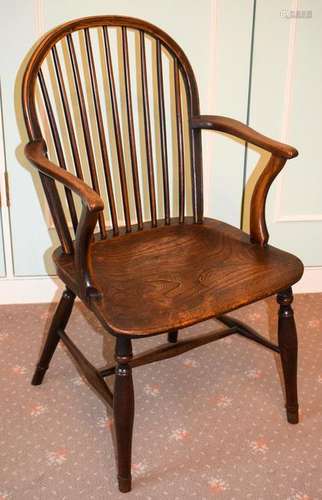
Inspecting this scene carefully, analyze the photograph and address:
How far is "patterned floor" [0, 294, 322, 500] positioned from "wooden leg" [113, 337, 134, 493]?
0.12 meters

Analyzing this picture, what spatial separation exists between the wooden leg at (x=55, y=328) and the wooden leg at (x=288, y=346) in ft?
1.66

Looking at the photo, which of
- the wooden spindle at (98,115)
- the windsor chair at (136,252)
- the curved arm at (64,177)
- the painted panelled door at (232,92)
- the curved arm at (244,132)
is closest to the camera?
the curved arm at (64,177)

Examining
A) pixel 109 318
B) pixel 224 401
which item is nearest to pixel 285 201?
pixel 224 401

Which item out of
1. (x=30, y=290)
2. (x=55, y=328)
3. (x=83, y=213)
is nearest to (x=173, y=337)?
(x=55, y=328)

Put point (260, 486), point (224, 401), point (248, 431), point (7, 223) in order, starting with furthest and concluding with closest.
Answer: point (7, 223), point (224, 401), point (248, 431), point (260, 486)

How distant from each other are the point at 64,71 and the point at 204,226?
64cm

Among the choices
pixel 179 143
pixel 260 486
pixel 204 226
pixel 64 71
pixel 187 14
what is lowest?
pixel 260 486

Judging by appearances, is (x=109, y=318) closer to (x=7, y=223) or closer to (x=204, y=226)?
(x=204, y=226)

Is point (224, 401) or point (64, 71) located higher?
point (64, 71)

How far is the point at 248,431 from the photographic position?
4.70 ft

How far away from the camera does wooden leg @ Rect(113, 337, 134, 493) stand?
3.66ft

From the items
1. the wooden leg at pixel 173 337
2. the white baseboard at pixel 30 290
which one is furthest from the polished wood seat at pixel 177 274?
the white baseboard at pixel 30 290

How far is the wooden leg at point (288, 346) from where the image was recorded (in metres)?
1.30

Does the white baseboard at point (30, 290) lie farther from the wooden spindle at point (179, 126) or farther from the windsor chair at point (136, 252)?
the wooden spindle at point (179, 126)
